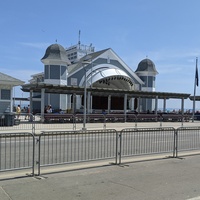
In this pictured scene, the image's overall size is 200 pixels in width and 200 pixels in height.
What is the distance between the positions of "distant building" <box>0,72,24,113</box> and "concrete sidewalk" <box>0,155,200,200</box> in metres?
17.3

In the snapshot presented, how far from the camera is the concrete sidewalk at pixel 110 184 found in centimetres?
559

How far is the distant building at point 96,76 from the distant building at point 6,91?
14598 mm

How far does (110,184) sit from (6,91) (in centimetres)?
1988

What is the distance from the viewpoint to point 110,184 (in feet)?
20.9

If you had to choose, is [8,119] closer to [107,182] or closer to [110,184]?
[107,182]

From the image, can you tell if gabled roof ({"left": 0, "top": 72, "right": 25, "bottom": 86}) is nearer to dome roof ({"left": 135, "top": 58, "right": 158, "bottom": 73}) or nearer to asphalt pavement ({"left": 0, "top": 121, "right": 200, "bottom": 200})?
asphalt pavement ({"left": 0, "top": 121, "right": 200, "bottom": 200})

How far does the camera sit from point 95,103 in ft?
166

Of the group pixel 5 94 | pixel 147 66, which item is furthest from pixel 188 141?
pixel 147 66

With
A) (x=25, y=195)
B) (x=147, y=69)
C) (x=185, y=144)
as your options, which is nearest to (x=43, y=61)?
(x=147, y=69)

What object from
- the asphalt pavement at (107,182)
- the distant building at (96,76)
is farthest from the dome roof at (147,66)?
the asphalt pavement at (107,182)

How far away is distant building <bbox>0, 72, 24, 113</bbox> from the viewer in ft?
78.9

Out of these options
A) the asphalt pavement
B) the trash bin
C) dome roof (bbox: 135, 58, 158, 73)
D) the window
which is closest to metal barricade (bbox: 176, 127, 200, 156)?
the asphalt pavement

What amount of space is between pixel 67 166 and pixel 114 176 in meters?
1.82

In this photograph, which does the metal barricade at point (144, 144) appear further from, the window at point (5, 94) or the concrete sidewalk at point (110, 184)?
the window at point (5, 94)
